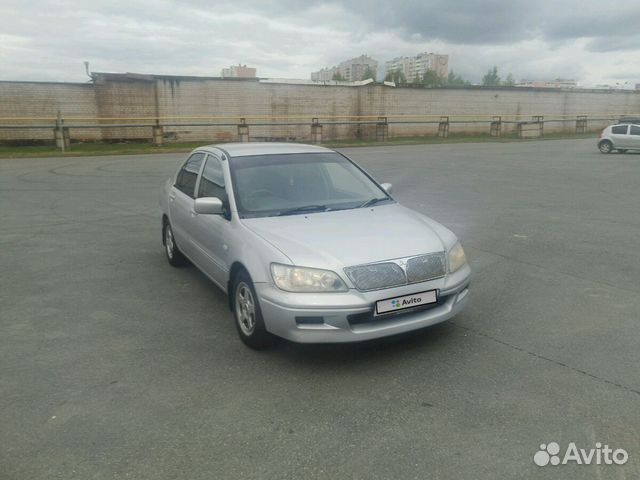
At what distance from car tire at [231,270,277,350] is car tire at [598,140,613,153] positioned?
24.4 metres

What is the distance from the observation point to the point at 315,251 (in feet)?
12.6

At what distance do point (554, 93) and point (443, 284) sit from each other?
42.1 meters

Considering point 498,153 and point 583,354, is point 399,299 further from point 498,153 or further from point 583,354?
point 498,153

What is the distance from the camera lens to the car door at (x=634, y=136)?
→ 77.1 feet

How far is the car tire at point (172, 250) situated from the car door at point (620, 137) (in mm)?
23238

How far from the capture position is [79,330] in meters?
4.56

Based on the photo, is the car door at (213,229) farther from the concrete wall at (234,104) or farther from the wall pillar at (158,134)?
the concrete wall at (234,104)

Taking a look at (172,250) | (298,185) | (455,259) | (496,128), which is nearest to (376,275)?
(455,259)

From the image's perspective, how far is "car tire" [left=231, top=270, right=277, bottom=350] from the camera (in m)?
4.00

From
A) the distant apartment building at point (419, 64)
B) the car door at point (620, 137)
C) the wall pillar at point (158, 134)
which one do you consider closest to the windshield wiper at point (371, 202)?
the car door at point (620, 137)

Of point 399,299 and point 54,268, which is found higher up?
point 399,299

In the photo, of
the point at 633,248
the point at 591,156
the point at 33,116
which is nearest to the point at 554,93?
the point at 591,156

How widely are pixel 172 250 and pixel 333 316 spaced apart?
3.39 m

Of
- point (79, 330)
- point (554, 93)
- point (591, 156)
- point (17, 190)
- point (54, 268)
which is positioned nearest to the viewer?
point (79, 330)
